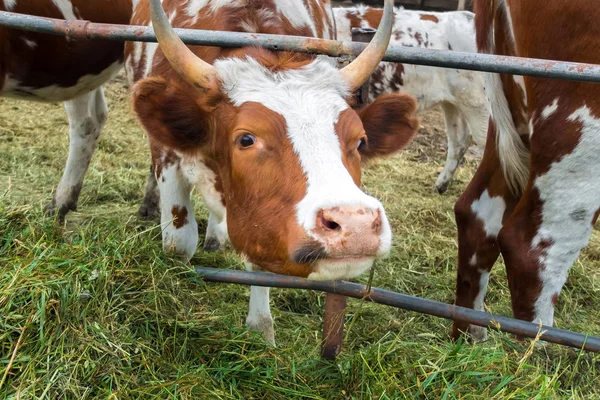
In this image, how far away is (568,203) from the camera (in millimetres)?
2646

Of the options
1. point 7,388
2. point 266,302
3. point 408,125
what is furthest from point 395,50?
point 7,388

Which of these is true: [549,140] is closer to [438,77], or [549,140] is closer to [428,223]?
[428,223]

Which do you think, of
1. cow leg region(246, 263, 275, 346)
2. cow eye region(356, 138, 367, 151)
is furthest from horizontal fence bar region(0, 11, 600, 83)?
cow leg region(246, 263, 275, 346)

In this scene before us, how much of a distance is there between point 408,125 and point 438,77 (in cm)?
397

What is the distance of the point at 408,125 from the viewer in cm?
286

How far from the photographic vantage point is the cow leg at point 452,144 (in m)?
6.49

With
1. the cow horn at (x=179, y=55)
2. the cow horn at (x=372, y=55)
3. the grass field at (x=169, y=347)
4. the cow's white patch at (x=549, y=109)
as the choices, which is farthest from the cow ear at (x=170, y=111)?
the cow's white patch at (x=549, y=109)

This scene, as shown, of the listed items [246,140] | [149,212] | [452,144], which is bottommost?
[452,144]

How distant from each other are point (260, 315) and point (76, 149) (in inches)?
87.5

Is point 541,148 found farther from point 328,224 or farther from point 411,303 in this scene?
point 328,224

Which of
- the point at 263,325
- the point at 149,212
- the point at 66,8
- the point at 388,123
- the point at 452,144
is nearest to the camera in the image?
the point at 388,123

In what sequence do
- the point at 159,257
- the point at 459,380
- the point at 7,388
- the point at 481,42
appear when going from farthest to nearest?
1. the point at 481,42
2. the point at 159,257
3. the point at 459,380
4. the point at 7,388

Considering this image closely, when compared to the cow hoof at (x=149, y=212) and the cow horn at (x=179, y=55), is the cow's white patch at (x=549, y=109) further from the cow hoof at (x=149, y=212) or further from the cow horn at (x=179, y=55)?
the cow hoof at (x=149, y=212)

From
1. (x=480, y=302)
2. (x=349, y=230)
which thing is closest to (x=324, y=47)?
(x=349, y=230)
